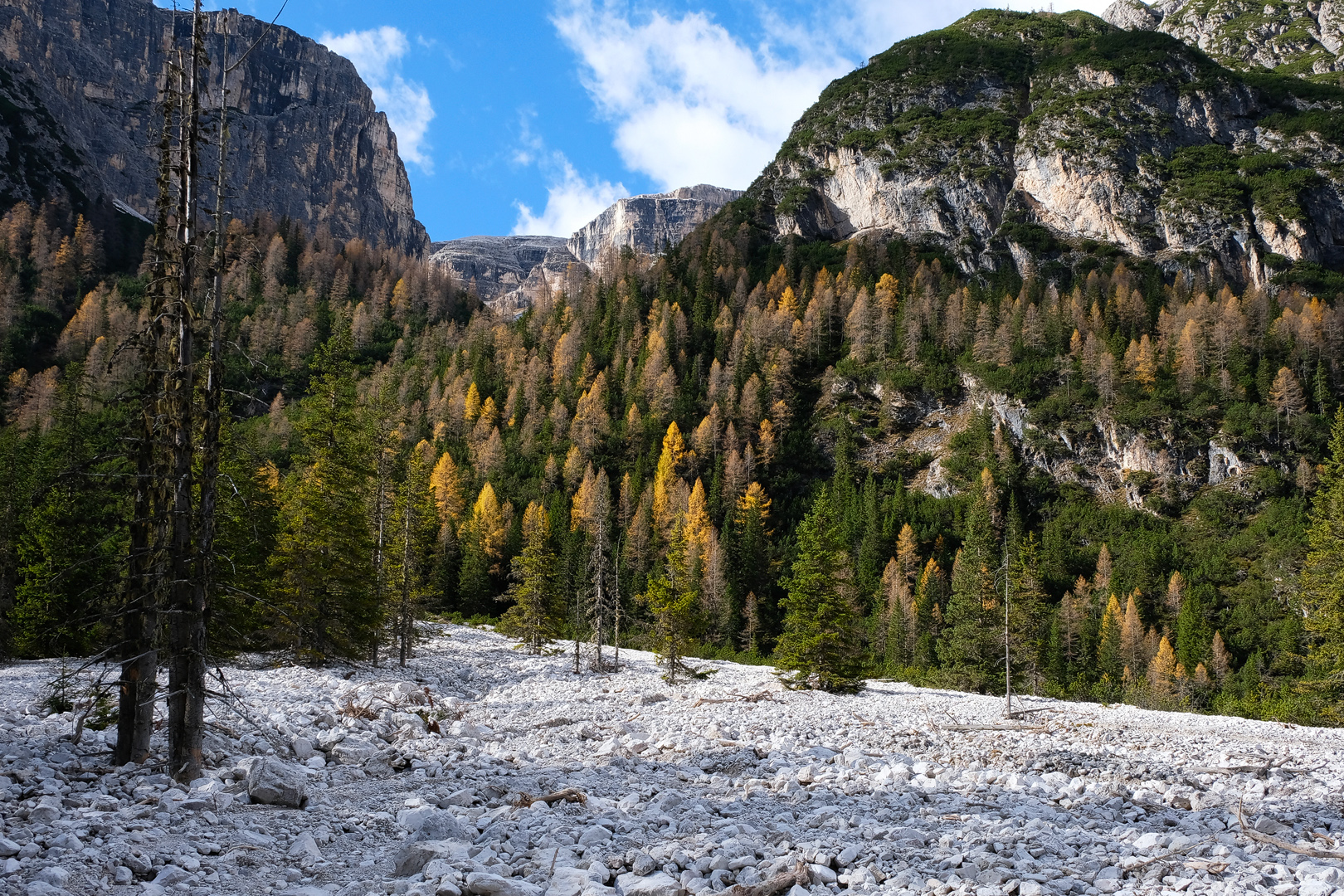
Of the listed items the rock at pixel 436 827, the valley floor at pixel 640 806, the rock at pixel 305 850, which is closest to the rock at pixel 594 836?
the valley floor at pixel 640 806

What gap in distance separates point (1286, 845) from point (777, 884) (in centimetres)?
634

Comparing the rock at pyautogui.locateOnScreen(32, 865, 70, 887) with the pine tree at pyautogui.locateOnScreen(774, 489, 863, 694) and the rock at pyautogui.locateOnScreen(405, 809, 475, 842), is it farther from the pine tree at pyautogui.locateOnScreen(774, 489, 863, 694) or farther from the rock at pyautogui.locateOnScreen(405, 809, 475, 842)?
the pine tree at pyautogui.locateOnScreen(774, 489, 863, 694)

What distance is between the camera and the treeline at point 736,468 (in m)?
26.7

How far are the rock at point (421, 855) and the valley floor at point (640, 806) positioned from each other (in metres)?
0.03

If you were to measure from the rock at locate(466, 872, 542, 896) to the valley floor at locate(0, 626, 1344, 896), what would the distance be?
19 mm

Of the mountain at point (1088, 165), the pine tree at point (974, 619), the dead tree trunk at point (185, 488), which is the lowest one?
the pine tree at point (974, 619)

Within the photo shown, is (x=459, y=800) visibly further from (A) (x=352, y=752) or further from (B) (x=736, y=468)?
(B) (x=736, y=468)

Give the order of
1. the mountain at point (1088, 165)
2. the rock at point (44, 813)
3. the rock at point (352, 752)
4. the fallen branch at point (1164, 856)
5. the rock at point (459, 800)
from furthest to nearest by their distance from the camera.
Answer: the mountain at point (1088, 165), the rock at point (352, 752), the rock at point (459, 800), the fallen branch at point (1164, 856), the rock at point (44, 813)

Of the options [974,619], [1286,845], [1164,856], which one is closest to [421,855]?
[1164,856]

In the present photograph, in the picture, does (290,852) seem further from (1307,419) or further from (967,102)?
(967,102)

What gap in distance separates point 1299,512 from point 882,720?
79.1m

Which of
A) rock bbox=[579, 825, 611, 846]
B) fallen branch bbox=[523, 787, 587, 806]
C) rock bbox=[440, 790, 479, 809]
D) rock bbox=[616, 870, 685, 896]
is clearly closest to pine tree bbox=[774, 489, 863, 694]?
fallen branch bbox=[523, 787, 587, 806]

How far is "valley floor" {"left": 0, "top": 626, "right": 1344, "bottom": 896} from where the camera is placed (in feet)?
22.3

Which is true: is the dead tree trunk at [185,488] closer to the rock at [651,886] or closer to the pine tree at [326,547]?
the rock at [651,886]
